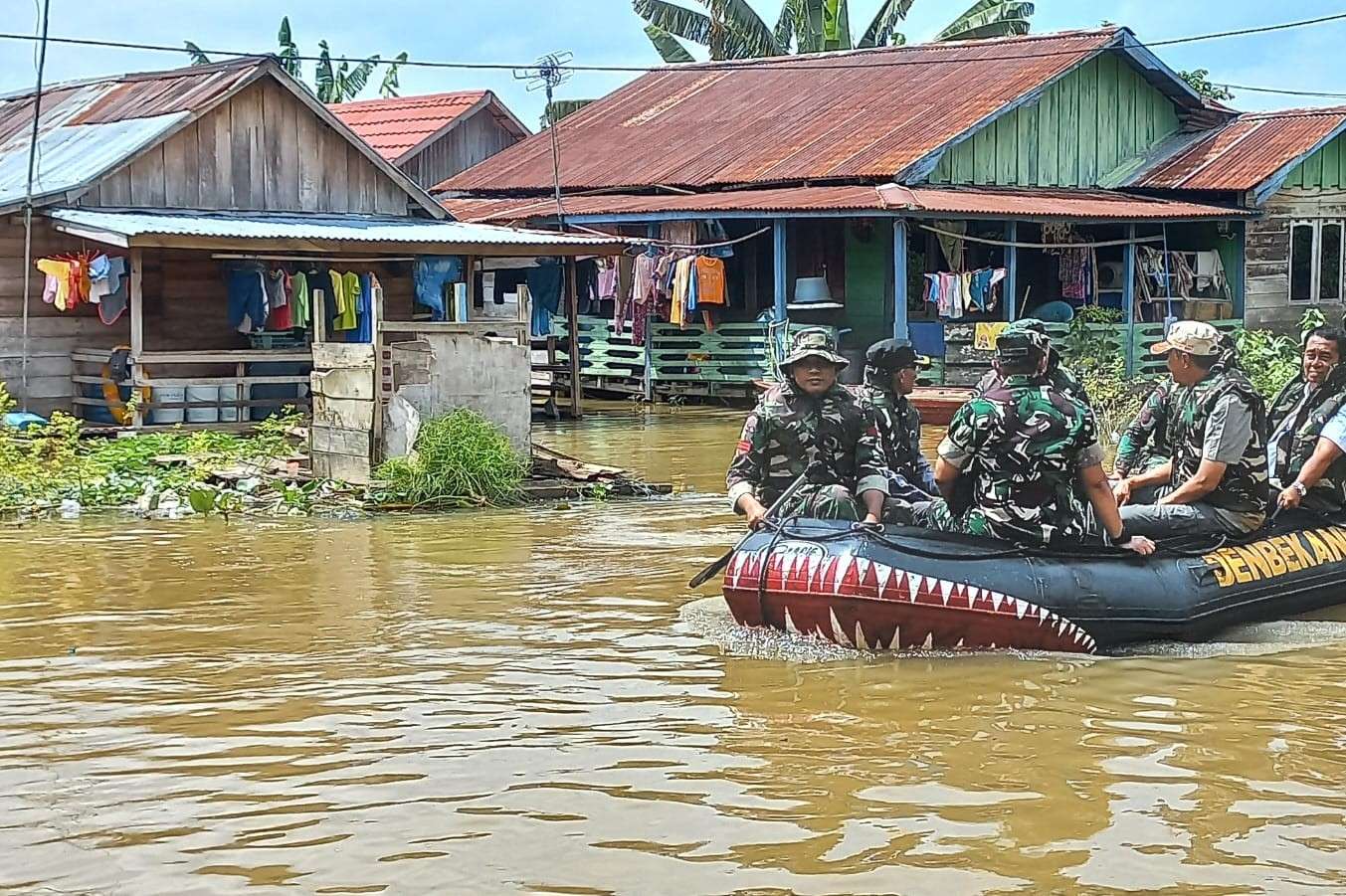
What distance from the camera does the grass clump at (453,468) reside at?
1366cm

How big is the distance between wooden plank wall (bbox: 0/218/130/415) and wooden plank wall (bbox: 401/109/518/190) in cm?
1780

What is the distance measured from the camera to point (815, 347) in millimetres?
8938

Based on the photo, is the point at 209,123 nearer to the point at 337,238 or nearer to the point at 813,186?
the point at 337,238

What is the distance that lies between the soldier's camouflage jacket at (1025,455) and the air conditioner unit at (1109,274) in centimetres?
1719

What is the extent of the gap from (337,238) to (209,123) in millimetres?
2426

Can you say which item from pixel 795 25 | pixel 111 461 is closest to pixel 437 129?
pixel 795 25

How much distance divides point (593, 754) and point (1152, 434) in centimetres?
424

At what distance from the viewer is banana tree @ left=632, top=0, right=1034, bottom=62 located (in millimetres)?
34094

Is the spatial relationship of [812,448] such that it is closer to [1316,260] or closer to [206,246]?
[206,246]

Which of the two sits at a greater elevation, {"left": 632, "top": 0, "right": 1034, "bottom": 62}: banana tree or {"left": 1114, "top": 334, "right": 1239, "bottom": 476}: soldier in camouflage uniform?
{"left": 632, "top": 0, "right": 1034, "bottom": 62}: banana tree

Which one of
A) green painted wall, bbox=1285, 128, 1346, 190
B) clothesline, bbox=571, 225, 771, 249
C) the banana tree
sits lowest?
clothesline, bbox=571, 225, 771, 249

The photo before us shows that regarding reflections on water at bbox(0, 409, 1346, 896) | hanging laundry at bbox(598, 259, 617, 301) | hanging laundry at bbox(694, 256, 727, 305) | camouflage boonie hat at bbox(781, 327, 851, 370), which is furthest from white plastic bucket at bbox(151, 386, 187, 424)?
camouflage boonie hat at bbox(781, 327, 851, 370)

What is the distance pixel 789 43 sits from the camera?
37.0 m

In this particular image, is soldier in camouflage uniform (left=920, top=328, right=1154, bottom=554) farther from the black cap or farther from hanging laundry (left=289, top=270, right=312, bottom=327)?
hanging laundry (left=289, top=270, right=312, bottom=327)
